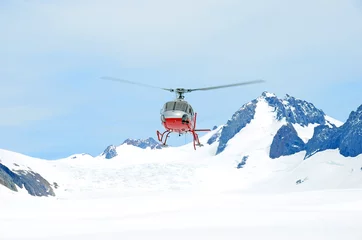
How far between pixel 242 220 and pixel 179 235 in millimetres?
9908

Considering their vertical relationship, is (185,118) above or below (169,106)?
below

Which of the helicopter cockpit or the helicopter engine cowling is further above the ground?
the helicopter cockpit

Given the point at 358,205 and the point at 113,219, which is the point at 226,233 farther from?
the point at 358,205

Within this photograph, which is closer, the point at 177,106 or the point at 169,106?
the point at 177,106

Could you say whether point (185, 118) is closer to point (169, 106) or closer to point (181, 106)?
point (181, 106)

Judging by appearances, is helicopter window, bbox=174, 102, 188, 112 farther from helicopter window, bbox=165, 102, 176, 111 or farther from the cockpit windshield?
helicopter window, bbox=165, 102, 176, 111

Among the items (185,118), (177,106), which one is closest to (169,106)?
(177,106)

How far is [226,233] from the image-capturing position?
4025 centimetres

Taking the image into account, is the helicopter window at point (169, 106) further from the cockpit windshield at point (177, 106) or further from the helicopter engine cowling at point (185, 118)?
the helicopter engine cowling at point (185, 118)

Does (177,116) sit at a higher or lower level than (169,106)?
lower

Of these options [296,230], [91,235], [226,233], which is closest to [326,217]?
[296,230]

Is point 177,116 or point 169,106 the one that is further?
point 169,106

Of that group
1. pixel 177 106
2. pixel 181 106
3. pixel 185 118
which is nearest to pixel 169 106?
pixel 177 106

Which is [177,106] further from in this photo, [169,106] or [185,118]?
[185,118]
